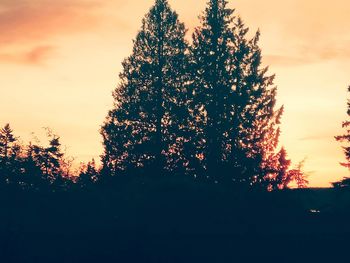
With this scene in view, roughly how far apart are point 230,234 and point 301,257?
A: 2.63m

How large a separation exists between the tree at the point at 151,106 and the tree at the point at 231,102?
1214 mm

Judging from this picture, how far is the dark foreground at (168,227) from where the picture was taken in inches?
606

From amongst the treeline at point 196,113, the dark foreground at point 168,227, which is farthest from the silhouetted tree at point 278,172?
the dark foreground at point 168,227

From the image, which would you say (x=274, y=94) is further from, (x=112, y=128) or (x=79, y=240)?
(x=79, y=240)

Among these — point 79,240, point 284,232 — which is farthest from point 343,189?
point 79,240

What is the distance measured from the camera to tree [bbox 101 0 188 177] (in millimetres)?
27047

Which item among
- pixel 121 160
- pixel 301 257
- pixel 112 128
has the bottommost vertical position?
pixel 301 257

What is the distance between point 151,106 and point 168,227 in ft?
40.5

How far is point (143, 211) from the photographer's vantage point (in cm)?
1725

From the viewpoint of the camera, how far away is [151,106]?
27.6 meters

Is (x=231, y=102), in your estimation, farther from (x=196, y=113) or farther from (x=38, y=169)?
(x=38, y=169)

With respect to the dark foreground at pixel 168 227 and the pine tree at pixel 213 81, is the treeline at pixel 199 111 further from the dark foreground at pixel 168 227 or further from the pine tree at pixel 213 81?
the dark foreground at pixel 168 227

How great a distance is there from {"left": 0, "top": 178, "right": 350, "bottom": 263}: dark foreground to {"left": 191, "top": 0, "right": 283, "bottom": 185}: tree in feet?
23.5

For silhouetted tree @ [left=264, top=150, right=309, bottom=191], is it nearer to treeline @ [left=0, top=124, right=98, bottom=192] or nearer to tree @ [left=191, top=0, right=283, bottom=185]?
tree @ [left=191, top=0, right=283, bottom=185]
